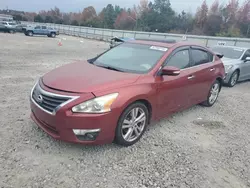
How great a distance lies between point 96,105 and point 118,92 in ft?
1.20

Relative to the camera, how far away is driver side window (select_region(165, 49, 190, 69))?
12.8 feet

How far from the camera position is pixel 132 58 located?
3.93m

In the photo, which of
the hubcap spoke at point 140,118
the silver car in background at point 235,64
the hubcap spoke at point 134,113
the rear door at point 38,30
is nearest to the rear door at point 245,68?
the silver car in background at point 235,64

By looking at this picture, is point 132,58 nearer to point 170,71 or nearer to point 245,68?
point 170,71

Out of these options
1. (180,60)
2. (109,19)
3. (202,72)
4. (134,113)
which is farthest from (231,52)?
(109,19)

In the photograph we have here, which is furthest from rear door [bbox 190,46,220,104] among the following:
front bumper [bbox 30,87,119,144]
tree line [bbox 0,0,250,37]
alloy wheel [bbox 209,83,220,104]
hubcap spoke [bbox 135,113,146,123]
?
tree line [bbox 0,0,250,37]

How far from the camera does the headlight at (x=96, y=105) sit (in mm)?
2781

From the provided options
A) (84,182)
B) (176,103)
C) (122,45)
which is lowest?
(84,182)

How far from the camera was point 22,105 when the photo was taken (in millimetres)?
4645

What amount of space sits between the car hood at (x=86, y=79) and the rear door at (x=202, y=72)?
5.52 ft

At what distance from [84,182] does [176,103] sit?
225 centimetres

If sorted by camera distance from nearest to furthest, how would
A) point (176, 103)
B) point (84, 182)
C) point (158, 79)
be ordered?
point (84, 182) < point (158, 79) < point (176, 103)

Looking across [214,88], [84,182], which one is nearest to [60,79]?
[84,182]

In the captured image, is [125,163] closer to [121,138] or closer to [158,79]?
[121,138]
